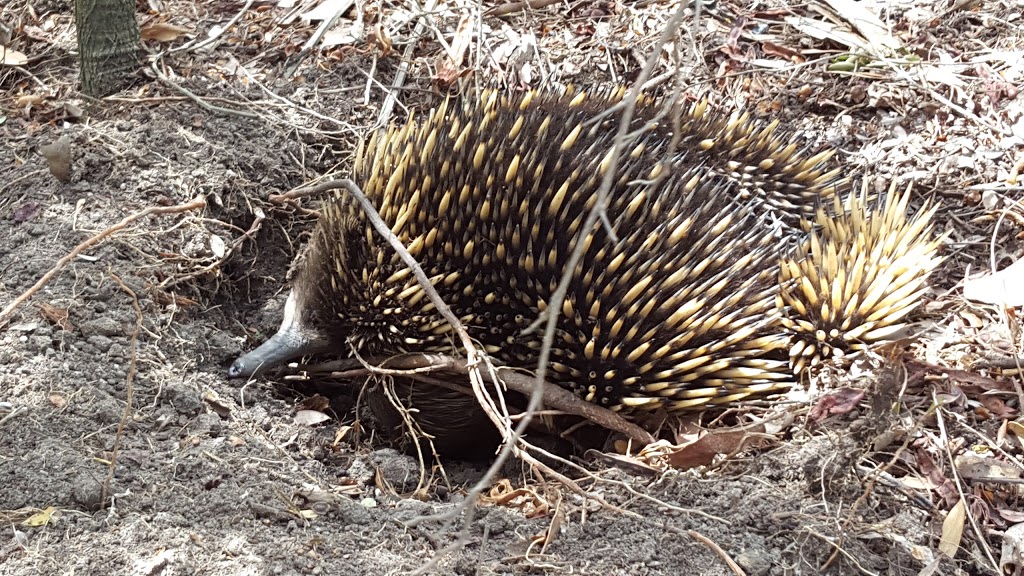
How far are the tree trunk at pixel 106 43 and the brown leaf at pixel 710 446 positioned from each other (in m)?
2.59

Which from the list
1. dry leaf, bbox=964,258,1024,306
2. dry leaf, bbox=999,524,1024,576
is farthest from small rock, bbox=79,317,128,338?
dry leaf, bbox=964,258,1024,306

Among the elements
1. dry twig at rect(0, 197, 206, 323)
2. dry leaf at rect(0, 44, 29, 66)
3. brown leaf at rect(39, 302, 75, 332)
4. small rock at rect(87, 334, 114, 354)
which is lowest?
small rock at rect(87, 334, 114, 354)

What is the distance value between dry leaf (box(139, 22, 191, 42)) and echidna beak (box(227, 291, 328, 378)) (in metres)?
1.51

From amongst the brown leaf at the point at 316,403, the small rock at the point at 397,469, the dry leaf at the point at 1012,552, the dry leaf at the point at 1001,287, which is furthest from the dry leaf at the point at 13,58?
the dry leaf at the point at 1012,552

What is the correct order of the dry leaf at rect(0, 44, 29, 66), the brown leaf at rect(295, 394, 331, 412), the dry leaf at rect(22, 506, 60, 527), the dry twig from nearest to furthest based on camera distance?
1. the dry leaf at rect(22, 506, 60, 527)
2. the dry twig
3. the brown leaf at rect(295, 394, 331, 412)
4. the dry leaf at rect(0, 44, 29, 66)

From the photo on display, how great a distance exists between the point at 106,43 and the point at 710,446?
271cm

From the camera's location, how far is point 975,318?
9.09 ft

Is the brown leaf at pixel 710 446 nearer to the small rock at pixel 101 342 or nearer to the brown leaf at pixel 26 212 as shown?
the small rock at pixel 101 342

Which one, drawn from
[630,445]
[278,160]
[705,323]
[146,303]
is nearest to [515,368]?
[630,445]

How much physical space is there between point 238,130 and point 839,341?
7.67 feet

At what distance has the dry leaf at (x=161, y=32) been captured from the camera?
12.3 ft

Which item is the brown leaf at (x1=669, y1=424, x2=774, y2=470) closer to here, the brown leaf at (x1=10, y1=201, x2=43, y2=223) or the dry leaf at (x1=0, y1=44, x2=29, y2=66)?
the brown leaf at (x1=10, y1=201, x2=43, y2=223)

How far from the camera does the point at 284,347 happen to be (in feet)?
9.37

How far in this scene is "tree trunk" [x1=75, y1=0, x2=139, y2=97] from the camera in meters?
3.32
